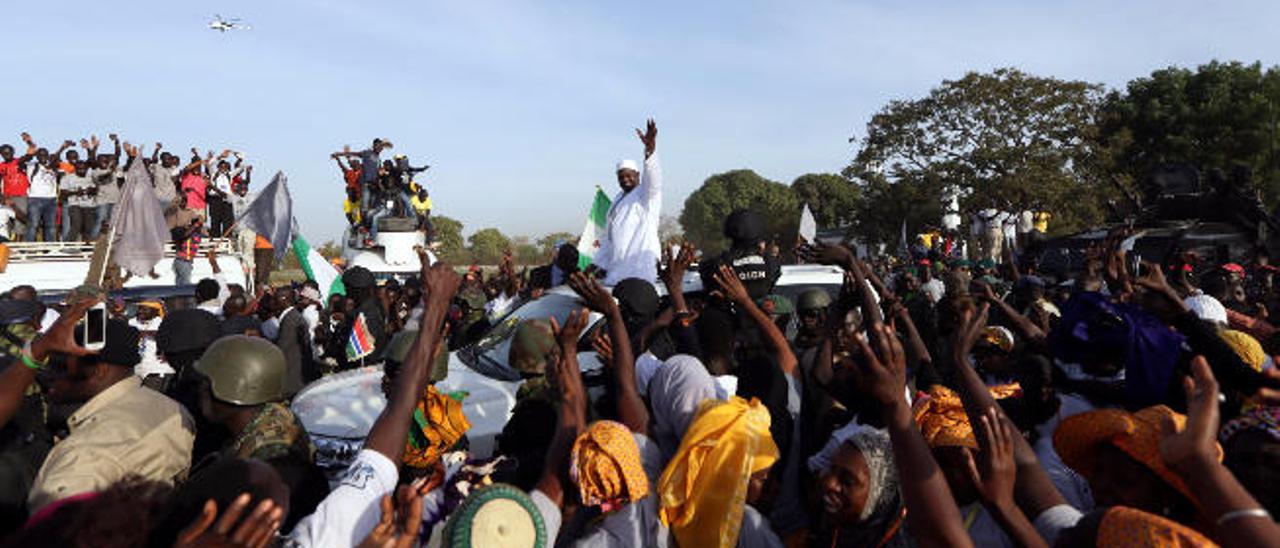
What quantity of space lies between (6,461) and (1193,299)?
555 centimetres

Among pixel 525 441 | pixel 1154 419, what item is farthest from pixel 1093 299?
pixel 525 441

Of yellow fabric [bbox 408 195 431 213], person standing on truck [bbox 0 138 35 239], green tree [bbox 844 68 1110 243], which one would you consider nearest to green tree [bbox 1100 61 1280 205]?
green tree [bbox 844 68 1110 243]

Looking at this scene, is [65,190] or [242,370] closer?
[242,370]

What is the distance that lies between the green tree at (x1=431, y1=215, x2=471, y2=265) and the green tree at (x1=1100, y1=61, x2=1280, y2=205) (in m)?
28.8

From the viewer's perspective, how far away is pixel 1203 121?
33250mm

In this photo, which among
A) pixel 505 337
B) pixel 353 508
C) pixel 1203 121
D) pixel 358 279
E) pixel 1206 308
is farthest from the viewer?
pixel 1203 121

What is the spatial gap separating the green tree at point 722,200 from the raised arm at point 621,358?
65.8 metres

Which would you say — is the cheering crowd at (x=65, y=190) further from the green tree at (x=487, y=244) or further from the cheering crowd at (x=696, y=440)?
the green tree at (x=487, y=244)

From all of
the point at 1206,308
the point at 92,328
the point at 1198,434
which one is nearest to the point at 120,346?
the point at 92,328

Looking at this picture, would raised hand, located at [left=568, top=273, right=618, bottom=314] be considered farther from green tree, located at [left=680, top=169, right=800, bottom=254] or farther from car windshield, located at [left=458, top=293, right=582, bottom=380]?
green tree, located at [left=680, top=169, right=800, bottom=254]

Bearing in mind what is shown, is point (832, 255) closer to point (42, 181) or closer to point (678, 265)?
point (678, 265)

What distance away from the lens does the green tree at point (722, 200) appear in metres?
72.9

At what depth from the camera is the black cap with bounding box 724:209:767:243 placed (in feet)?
19.2

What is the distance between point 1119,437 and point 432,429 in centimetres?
227
